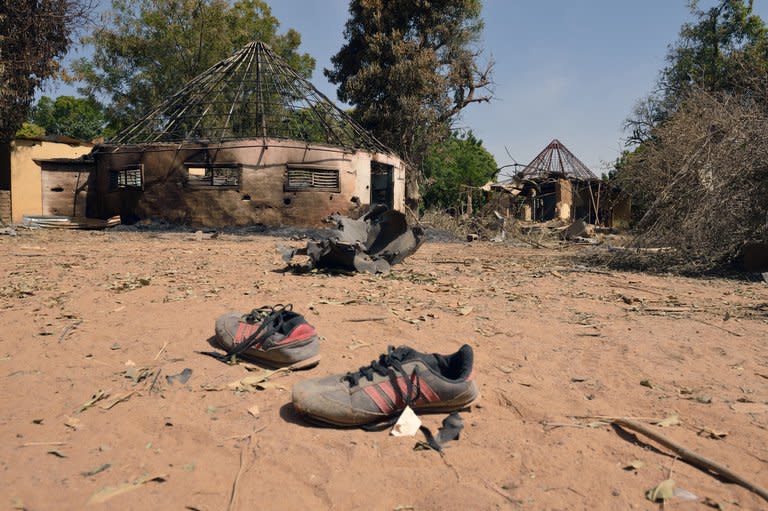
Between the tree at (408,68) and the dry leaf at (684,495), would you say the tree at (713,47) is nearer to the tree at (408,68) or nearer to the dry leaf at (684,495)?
the tree at (408,68)

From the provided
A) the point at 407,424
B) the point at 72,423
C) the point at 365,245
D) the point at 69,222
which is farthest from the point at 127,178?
the point at 407,424

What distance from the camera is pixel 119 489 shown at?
1.71 meters

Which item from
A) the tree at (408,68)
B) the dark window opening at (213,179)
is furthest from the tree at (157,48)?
the dark window opening at (213,179)

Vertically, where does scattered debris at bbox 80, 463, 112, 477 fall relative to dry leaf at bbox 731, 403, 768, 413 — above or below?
below

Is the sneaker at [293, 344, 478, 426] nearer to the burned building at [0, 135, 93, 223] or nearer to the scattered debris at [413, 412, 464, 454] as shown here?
the scattered debris at [413, 412, 464, 454]

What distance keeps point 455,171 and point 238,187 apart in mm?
21691

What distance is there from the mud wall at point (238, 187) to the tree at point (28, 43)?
3505 millimetres

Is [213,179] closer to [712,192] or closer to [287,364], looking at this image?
[712,192]

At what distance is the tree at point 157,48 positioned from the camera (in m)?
25.5

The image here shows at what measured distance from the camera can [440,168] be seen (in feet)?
111

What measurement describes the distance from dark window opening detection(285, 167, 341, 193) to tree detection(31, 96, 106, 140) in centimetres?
2371

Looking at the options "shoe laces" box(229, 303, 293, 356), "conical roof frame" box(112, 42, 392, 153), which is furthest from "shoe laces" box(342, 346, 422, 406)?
"conical roof frame" box(112, 42, 392, 153)

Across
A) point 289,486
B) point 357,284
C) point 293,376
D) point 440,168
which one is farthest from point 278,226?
point 440,168

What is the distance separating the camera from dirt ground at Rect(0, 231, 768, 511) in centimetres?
177
